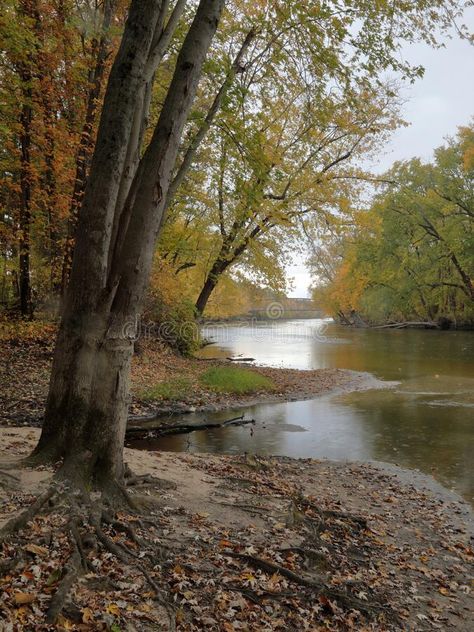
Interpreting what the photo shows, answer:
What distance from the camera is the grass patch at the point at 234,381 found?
17.1 m

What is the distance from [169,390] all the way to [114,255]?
1003 cm

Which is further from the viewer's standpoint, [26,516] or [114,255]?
[114,255]

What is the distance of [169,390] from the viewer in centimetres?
1526

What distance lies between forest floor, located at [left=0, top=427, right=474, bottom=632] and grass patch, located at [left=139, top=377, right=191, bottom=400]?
6521mm

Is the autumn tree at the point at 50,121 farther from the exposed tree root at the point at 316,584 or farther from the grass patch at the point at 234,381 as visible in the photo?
the exposed tree root at the point at 316,584

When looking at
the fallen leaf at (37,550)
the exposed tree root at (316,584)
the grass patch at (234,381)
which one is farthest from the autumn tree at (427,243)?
the fallen leaf at (37,550)

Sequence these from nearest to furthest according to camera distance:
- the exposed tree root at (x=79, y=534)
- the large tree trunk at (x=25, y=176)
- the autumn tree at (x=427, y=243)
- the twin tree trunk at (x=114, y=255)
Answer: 1. the exposed tree root at (x=79, y=534)
2. the twin tree trunk at (x=114, y=255)
3. the large tree trunk at (x=25, y=176)
4. the autumn tree at (x=427, y=243)

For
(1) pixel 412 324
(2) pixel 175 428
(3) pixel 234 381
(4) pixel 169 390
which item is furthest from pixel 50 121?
(1) pixel 412 324

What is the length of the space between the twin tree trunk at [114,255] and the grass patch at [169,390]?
342 inches

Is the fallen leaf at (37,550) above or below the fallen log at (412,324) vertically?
below

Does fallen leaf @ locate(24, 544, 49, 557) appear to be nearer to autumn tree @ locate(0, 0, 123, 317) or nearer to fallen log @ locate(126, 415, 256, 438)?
fallen log @ locate(126, 415, 256, 438)

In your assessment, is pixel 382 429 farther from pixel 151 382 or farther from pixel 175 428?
pixel 151 382

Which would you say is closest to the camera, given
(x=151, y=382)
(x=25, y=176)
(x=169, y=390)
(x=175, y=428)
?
(x=175, y=428)

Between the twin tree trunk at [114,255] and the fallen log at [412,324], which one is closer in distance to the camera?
the twin tree trunk at [114,255]
